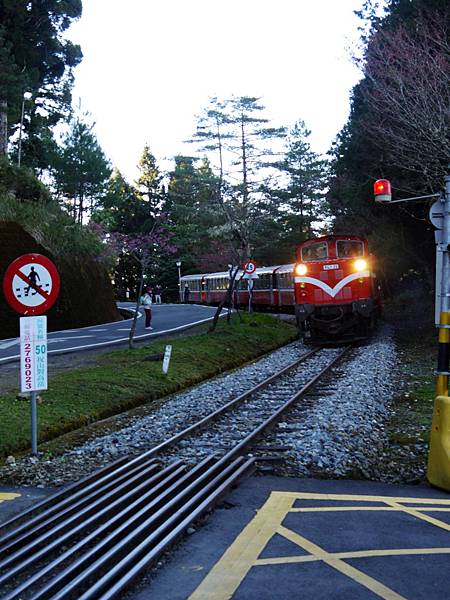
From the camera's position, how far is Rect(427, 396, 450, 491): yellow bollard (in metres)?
6.20

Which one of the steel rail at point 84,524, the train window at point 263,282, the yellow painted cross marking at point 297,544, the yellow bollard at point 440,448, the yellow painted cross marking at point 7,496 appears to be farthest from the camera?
the train window at point 263,282

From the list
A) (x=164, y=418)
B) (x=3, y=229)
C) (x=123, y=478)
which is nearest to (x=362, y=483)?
(x=123, y=478)

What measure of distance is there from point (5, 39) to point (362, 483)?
90.2 ft

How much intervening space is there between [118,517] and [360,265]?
15.4 meters

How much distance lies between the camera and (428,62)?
47.2ft

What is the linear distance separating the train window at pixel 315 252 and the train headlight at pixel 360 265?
41.0 inches

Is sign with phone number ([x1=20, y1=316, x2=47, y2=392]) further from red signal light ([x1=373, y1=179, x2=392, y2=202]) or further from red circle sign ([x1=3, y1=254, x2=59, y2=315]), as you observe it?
red signal light ([x1=373, y1=179, x2=392, y2=202])

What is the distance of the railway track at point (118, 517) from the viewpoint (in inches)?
155

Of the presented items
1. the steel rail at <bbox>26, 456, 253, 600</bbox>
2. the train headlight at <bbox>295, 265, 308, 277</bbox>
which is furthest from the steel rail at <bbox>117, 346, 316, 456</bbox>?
the train headlight at <bbox>295, 265, 308, 277</bbox>

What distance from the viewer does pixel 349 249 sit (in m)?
19.9

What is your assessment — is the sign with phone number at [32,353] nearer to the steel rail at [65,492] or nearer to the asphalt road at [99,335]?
the steel rail at [65,492]

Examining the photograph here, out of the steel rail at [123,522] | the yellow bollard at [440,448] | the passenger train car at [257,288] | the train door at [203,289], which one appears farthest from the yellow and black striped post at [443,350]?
the train door at [203,289]

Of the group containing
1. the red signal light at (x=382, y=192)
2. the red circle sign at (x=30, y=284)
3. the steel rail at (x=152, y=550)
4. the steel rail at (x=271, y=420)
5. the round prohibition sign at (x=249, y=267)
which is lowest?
the steel rail at (x=271, y=420)

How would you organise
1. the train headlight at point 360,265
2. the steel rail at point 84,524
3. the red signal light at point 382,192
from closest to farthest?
1. the steel rail at point 84,524
2. the red signal light at point 382,192
3. the train headlight at point 360,265
